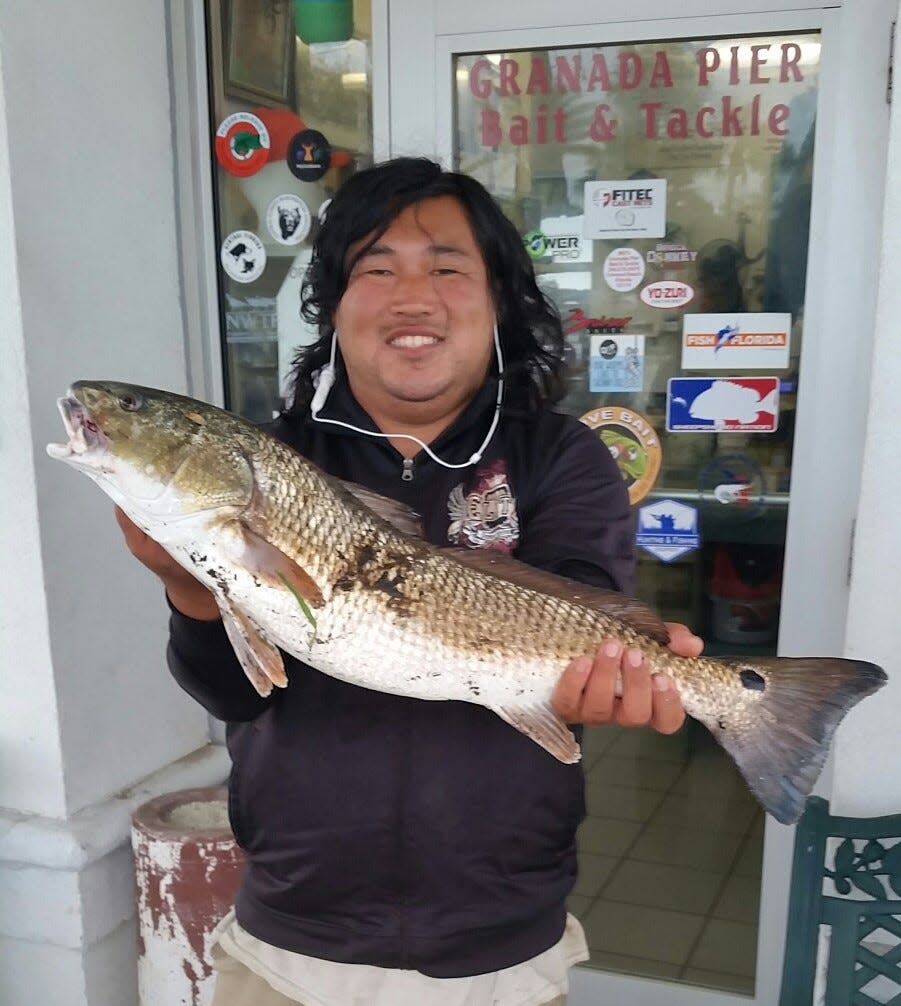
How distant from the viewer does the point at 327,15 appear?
3.37 m

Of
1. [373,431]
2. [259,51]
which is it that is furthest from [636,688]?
[259,51]

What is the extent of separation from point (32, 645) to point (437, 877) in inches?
67.4

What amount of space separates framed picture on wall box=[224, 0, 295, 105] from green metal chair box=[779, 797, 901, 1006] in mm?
2925

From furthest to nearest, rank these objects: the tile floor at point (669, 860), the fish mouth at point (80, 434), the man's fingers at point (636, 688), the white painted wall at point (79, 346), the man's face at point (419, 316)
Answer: the tile floor at point (669, 860) < the white painted wall at point (79, 346) < the man's face at point (419, 316) < the man's fingers at point (636, 688) < the fish mouth at point (80, 434)

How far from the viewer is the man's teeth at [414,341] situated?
2.02m

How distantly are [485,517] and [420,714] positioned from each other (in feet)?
1.38

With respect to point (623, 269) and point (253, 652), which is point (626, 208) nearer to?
point (623, 269)

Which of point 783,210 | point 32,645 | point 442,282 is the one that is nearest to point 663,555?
point 783,210

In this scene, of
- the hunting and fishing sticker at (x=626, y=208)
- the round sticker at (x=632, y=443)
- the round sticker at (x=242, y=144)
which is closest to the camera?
the hunting and fishing sticker at (x=626, y=208)

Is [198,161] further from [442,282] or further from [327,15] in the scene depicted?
[442,282]

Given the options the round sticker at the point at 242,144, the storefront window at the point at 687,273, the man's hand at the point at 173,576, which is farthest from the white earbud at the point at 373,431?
the round sticker at the point at 242,144

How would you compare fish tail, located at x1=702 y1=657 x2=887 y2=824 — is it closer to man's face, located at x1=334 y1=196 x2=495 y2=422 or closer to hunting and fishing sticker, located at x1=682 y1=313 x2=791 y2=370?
man's face, located at x1=334 y1=196 x2=495 y2=422

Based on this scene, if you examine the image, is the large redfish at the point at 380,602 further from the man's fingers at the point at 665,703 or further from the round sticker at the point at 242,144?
the round sticker at the point at 242,144

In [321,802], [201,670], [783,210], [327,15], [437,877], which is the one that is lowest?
[437,877]
